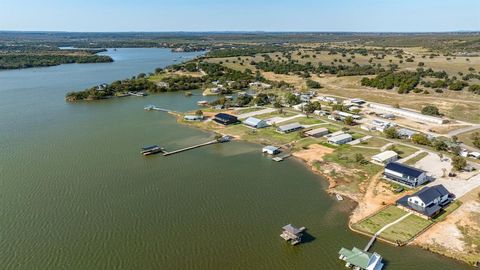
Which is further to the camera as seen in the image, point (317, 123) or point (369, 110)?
point (369, 110)

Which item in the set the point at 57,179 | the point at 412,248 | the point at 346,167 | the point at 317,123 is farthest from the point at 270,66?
the point at 412,248

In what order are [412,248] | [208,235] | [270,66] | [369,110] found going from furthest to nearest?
[270,66] → [369,110] → [208,235] → [412,248]

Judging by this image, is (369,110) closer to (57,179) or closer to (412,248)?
(412,248)

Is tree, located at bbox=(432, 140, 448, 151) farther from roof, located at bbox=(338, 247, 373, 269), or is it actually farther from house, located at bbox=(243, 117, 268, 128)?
roof, located at bbox=(338, 247, 373, 269)

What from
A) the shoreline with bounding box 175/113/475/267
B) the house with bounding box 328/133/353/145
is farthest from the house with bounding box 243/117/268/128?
the house with bounding box 328/133/353/145

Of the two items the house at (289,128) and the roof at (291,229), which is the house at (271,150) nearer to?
the house at (289,128)

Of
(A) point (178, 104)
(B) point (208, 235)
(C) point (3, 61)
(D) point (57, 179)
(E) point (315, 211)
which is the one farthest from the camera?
(C) point (3, 61)
